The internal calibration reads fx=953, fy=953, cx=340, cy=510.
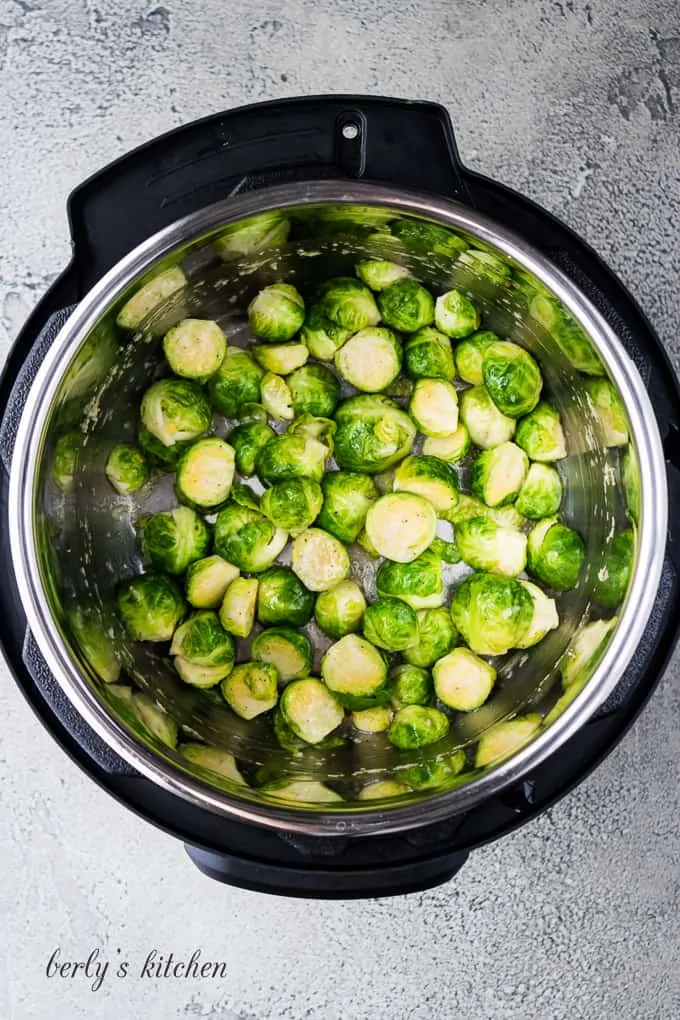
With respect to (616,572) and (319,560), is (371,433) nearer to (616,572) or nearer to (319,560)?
(319,560)

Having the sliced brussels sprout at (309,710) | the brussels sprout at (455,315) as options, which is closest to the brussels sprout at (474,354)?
the brussels sprout at (455,315)

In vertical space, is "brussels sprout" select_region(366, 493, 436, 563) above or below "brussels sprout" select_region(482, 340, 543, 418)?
below

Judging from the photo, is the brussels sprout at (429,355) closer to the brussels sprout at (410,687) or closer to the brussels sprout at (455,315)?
the brussels sprout at (455,315)

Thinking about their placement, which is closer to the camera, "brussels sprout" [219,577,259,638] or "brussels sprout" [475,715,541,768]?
"brussels sprout" [475,715,541,768]

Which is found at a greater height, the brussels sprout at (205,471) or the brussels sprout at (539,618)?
the brussels sprout at (205,471)

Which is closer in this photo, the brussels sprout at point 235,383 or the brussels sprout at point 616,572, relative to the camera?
the brussels sprout at point 616,572

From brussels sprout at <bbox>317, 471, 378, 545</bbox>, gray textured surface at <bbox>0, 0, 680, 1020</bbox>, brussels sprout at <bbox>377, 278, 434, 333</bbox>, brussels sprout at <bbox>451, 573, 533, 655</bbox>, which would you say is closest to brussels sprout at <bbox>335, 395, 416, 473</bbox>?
brussels sprout at <bbox>317, 471, 378, 545</bbox>

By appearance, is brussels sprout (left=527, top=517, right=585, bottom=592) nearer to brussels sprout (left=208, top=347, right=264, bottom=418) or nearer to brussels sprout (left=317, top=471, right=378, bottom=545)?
brussels sprout (left=317, top=471, right=378, bottom=545)
